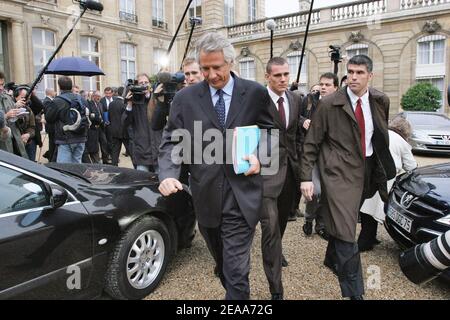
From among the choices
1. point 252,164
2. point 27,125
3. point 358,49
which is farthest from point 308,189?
point 358,49

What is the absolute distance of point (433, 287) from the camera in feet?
11.2

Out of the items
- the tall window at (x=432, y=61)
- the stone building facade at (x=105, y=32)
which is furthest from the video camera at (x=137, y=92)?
the tall window at (x=432, y=61)

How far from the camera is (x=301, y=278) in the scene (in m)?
3.60

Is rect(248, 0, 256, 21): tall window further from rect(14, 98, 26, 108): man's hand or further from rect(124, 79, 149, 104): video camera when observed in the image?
rect(124, 79, 149, 104): video camera

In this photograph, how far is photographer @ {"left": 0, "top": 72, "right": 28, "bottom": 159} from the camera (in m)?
4.98

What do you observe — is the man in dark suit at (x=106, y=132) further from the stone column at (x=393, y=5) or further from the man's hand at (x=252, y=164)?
the stone column at (x=393, y=5)

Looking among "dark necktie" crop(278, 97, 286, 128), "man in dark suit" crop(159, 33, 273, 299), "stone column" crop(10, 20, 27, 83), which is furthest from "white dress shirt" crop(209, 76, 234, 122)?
"stone column" crop(10, 20, 27, 83)

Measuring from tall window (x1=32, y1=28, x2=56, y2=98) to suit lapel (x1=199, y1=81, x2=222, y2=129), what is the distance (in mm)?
19688

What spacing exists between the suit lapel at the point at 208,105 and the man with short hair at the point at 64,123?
4.25m

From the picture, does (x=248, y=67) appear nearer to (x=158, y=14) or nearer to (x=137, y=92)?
(x=158, y=14)

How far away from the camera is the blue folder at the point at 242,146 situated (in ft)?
7.76

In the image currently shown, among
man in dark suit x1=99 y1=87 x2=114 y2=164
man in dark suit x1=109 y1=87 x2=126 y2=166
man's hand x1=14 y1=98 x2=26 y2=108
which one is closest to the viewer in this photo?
man's hand x1=14 y1=98 x2=26 y2=108

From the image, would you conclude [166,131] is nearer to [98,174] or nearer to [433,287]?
[98,174]
